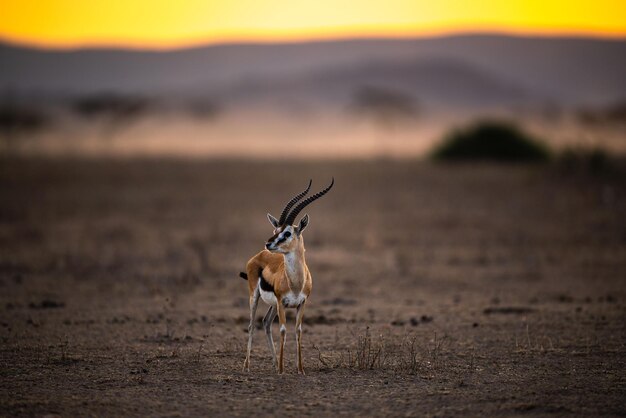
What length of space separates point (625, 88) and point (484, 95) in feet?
100

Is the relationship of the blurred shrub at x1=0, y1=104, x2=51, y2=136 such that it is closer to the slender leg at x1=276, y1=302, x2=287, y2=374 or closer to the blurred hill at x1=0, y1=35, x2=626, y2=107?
the slender leg at x1=276, y1=302, x2=287, y2=374

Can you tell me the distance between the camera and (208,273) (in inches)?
650

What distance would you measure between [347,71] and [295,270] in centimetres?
14970

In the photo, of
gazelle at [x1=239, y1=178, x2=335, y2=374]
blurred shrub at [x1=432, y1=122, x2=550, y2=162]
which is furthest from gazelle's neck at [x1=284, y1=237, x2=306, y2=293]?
blurred shrub at [x1=432, y1=122, x2=550, y2=162]

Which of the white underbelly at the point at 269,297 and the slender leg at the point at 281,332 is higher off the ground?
the white underbelly at the point at 269,297

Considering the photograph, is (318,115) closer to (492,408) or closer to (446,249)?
(446,249)

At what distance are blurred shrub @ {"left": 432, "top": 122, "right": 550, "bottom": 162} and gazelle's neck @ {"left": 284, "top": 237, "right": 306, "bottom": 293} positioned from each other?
33.6 metres

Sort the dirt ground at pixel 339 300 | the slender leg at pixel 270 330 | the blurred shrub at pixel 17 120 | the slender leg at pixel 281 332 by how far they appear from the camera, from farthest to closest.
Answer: the blurred shrub at pixel 17 120, the slender leg at pixel 270 330, the slender leg at pixel 281 332, the dirt ground at pixel 339 300

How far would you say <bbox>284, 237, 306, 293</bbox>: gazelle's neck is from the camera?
8.69 metres

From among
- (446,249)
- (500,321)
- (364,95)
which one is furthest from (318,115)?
(500,321)

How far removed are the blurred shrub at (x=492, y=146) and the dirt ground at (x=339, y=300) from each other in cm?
926

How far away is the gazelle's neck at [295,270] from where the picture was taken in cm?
869

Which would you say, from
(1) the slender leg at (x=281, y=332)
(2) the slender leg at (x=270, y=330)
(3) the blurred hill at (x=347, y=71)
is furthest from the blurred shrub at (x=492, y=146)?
(3) the blurred hill at (x=347, y=71)

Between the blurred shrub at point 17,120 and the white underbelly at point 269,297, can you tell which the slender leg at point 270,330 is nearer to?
the white underbelly at point 269,297
